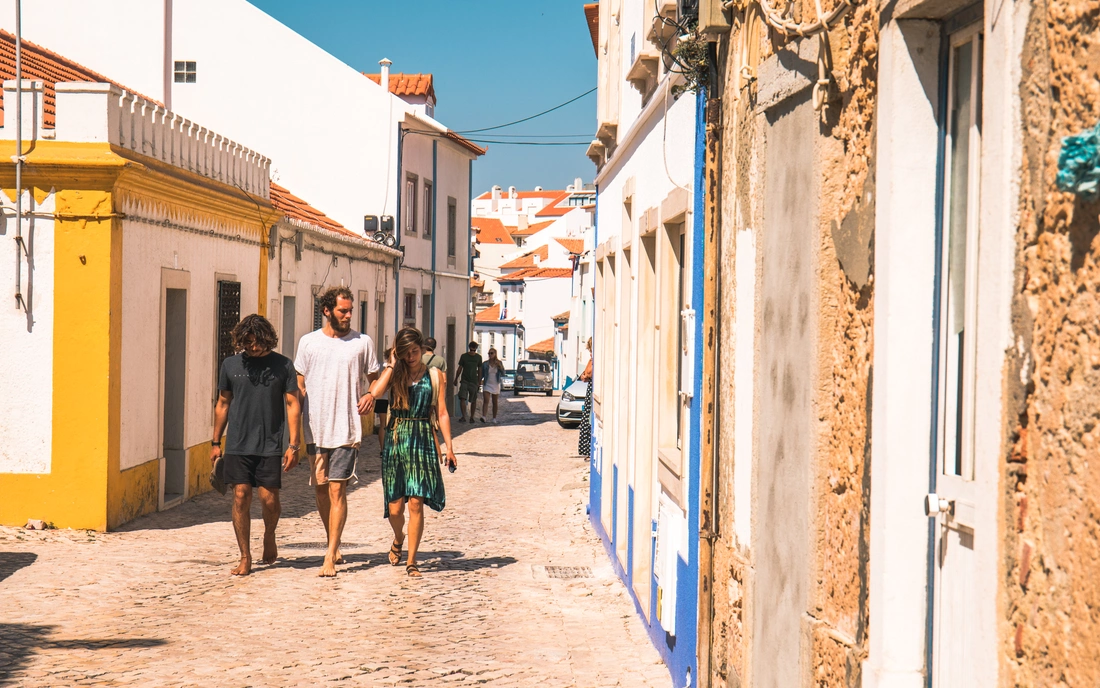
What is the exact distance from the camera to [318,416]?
9.45 meters

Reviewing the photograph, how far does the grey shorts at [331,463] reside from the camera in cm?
938

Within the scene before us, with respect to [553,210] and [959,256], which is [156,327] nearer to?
[959,256]

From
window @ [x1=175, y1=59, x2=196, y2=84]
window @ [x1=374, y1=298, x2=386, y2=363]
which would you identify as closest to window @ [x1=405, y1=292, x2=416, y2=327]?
window @ [x1=374, y1=298, x2=386, y2=363]

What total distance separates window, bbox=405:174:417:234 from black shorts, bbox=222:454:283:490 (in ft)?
66.3

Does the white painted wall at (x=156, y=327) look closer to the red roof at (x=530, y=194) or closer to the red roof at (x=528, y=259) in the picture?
the red roof at (x=528, y=259)

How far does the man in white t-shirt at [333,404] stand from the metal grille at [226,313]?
5.68 meters

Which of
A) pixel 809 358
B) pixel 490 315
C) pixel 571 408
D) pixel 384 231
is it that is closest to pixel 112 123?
pixel 809 358

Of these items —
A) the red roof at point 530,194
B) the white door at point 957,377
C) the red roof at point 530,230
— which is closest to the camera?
the white door at point 957,377

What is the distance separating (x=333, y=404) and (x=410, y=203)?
68.0ft

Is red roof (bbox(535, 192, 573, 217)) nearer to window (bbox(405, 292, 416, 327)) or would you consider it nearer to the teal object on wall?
window (bbox(405, 292, 416, 327))

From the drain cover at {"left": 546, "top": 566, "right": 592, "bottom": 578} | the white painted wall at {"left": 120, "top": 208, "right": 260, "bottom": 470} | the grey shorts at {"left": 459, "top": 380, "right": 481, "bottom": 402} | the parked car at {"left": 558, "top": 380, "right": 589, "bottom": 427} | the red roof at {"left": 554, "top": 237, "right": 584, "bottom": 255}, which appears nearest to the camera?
the drain cover at {"left": 546, "top": 566, "right": 592, "bottom": 578}

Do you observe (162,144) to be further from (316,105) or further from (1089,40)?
A: (316,105)

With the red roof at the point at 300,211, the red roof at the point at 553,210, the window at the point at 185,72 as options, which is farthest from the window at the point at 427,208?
the red roof at the point at 553,210

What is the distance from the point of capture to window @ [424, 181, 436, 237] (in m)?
31.0
